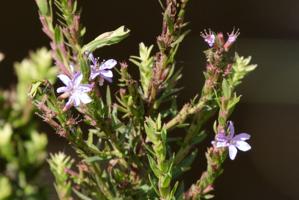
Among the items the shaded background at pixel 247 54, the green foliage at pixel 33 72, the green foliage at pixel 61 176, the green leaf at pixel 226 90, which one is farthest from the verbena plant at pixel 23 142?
the shaded background at pixel 247 54

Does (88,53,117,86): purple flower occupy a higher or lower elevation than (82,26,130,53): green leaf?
lower

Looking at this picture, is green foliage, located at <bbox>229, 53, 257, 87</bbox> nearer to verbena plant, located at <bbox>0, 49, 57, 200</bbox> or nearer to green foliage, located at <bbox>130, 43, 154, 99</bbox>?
green foliage, located at <bbox>130, 43, 154, 99</bbox>

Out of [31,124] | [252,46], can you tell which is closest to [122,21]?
[252,46]

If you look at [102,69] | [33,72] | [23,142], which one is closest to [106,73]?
[102,69]

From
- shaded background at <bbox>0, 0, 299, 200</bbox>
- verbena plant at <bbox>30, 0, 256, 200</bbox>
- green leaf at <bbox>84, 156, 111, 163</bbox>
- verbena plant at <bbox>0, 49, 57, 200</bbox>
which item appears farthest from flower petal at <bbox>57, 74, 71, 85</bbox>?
shaded background at <bbox>0, 0, 299, 200</bbox>

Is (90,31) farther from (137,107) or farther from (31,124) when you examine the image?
(137,107)

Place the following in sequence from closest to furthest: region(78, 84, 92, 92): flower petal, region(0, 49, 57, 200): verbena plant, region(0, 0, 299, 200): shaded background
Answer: region(78, 84, 92, 92): flower petal < region(0, 49, 57, 200): verbena plant < region(0, 0, 299, 200): shaded background
